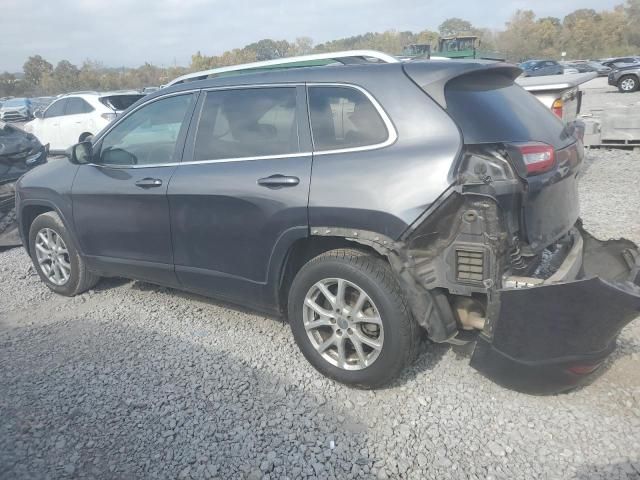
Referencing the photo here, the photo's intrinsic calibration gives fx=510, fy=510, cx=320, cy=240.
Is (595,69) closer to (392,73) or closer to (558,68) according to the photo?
(558,68)

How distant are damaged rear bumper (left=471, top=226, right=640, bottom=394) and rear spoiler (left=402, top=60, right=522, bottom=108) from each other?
109 cm

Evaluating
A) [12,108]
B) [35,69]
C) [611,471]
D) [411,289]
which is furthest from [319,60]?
[35,69]

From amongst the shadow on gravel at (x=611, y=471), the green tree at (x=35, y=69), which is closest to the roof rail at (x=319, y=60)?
the shadow on gravel at (x=611, y=471)

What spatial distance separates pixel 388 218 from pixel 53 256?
140 inches

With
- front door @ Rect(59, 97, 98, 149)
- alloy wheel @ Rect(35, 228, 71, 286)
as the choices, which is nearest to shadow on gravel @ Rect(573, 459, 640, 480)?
alloy wheel @ Rect(35, 228, 71, 286)

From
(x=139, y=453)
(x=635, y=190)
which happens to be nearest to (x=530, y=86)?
(x=635, y=190)

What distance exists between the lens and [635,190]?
6941mm

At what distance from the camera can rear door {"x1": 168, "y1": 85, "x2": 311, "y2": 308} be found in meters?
3.15

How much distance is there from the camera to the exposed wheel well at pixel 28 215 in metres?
4.86

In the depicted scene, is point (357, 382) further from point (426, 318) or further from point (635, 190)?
point (635, 190)

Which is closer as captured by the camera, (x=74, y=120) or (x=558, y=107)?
(x=558, y=107)

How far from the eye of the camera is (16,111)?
30.0 meters

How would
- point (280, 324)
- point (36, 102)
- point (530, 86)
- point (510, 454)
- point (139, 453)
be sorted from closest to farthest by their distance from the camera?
1. point (510, 454)
2. point (139, 453)
3. point (280, 324)
4. point (530, 86)
5. point (36, 102)

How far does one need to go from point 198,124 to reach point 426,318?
2129 mm
